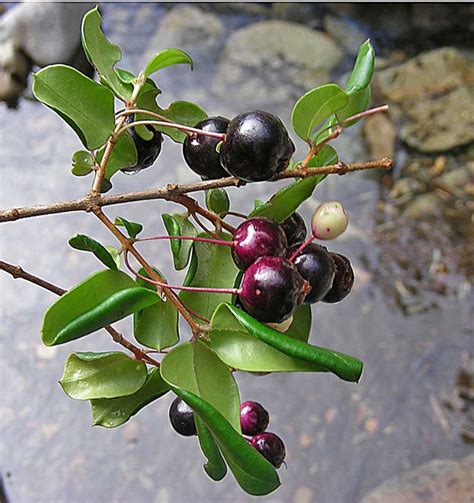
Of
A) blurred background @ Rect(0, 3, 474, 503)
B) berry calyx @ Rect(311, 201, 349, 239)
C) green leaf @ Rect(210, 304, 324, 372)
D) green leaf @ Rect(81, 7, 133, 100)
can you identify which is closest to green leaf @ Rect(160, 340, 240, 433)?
green leaf @ Rect(210, 304, 324, 372)

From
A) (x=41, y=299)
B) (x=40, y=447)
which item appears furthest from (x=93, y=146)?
(x=41, y=299)

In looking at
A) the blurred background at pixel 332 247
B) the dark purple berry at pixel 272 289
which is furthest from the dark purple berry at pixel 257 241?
the blurred background at pixel 332 247

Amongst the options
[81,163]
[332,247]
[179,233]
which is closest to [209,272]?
[179,233]

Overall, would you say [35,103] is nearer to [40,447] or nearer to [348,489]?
[40,447]

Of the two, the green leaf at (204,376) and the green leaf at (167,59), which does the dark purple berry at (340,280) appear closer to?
the green leaf at (204,376)

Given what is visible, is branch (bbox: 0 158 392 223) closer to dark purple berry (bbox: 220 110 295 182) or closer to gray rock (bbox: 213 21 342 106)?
dark purple berry (bbox: 220 110 295 182)
